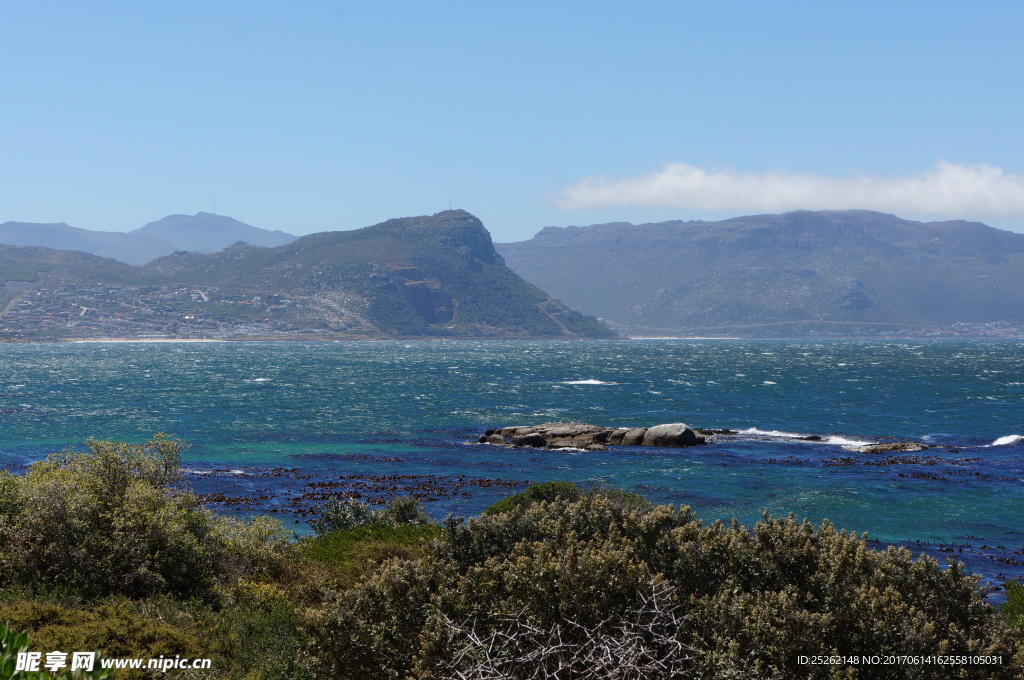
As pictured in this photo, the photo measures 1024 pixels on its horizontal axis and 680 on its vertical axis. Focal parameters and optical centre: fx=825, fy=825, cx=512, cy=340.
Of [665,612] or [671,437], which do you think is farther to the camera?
[671,437]

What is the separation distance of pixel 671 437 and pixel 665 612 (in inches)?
2452

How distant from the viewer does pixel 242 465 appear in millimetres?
62719

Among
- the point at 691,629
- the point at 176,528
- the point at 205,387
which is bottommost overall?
the point at 205,387

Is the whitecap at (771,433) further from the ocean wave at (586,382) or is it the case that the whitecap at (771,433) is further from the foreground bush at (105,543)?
the foreground bush at (105,543)

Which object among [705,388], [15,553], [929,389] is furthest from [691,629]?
[929,389]

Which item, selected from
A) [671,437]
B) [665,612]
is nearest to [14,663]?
[665,612]

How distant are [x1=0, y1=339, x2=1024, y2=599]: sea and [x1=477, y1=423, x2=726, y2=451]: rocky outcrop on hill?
2.57 m

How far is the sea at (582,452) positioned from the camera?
48844 mm

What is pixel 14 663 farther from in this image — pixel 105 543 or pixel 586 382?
pixel 586 382

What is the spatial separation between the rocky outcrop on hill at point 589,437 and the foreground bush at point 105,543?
48487 mm

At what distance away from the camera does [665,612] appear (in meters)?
12.5

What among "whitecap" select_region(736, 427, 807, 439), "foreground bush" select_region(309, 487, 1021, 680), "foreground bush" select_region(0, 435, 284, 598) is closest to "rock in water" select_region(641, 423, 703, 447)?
"whitecap" select_region(736, 427, 807, 439)

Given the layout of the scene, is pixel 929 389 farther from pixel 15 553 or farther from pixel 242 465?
pixel 15 553

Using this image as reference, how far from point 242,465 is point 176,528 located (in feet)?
138
